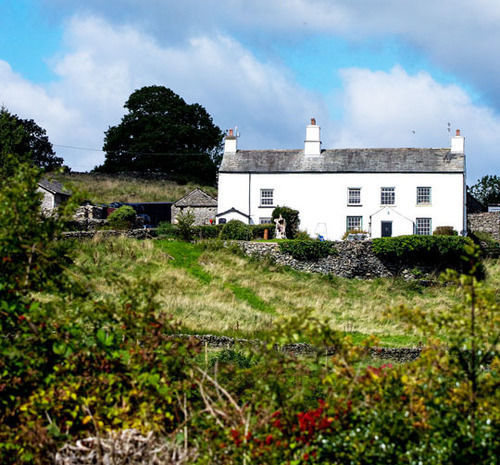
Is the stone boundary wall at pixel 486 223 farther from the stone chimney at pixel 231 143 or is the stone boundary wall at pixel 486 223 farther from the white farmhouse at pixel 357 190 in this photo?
the stone chimney at pixel 231 143

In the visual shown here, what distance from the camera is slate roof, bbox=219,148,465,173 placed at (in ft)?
140

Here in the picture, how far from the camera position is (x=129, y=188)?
58906 mm

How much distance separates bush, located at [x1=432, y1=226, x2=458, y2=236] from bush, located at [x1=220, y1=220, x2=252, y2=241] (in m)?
12.2

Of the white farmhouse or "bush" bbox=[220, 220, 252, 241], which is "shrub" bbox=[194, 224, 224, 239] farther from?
the white farmhouse

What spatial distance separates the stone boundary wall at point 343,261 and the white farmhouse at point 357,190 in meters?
6.14

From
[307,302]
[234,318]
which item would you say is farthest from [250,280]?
[234,318]

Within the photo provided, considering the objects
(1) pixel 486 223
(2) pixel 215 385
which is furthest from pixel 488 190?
(2) pixel 215 385

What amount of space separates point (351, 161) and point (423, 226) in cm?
641

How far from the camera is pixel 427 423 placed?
4.98 metres

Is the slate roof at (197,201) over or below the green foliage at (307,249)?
over

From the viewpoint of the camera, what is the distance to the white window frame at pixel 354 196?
4297cm

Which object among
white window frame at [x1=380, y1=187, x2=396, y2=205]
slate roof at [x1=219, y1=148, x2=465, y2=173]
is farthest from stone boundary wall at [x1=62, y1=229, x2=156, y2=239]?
white window frame at [x1=380, y1=187, x2=396, y2=205]

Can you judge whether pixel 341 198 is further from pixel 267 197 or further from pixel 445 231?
pixel 445 231

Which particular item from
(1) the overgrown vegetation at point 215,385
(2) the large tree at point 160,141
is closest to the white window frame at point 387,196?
(2) the large tree at point 160,141
